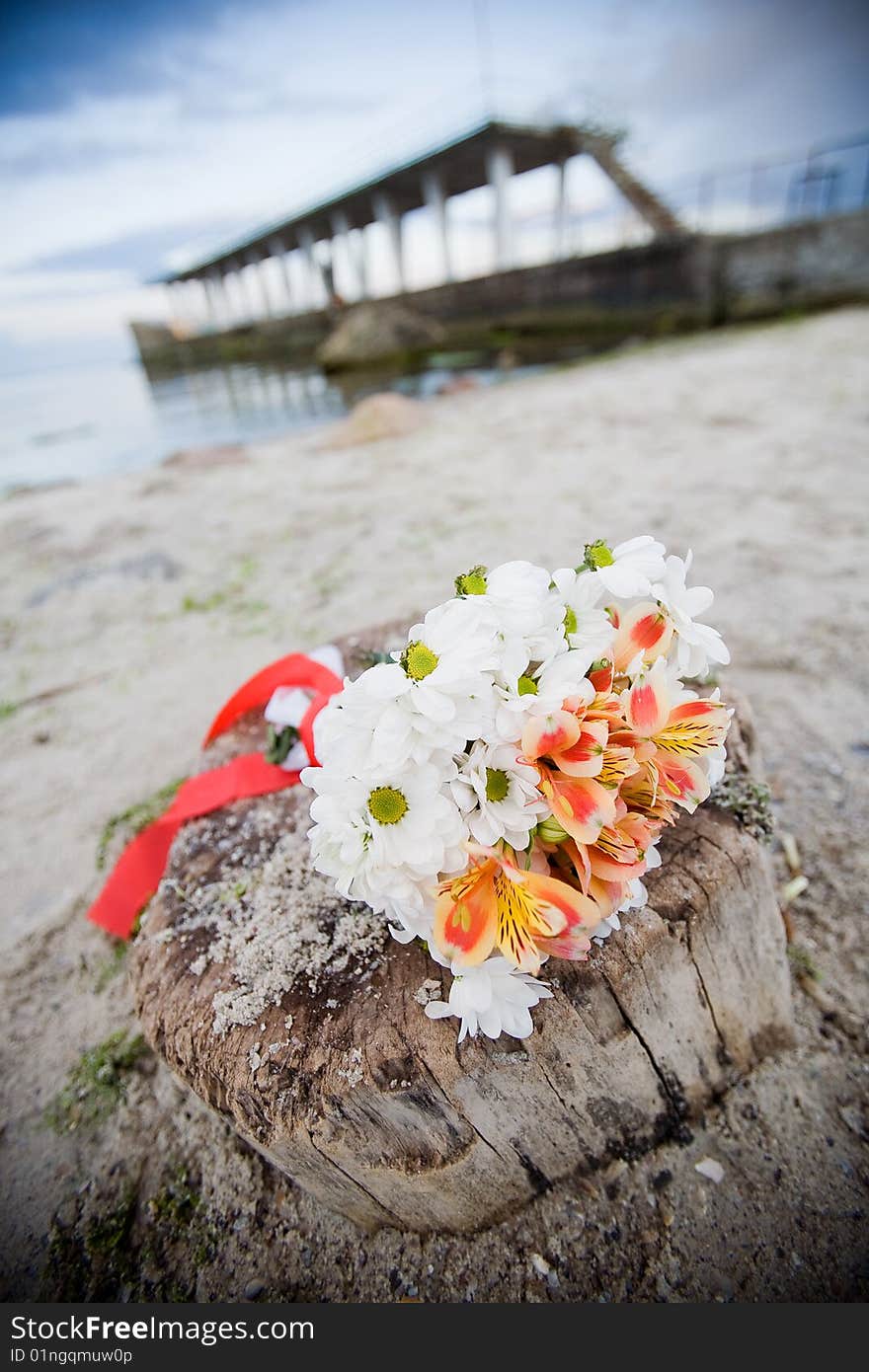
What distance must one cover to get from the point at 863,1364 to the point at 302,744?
69.3 inches

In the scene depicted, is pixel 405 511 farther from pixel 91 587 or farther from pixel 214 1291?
pixel 214 1291

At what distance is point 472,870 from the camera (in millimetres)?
1062

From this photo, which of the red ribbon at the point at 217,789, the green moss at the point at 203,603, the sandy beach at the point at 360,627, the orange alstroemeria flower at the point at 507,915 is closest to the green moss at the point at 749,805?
the orange alstroemeria flower at the point at 507,915

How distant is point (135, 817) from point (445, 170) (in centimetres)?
2877

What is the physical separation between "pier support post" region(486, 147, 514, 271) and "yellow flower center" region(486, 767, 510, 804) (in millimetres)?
23861

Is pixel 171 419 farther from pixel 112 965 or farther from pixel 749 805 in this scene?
pixel 749 805

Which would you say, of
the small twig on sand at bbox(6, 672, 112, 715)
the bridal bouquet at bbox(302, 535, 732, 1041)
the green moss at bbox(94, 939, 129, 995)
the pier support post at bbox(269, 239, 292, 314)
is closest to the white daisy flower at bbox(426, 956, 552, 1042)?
the bridal bouquet at bbox(302, 535, 732, 1041)

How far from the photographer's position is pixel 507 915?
40.8 inches

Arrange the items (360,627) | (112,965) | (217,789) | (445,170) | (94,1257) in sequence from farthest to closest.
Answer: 1. (445,170)
2. (360,627)
3. (112,965)
4. (217,789)
5. (94,1257)

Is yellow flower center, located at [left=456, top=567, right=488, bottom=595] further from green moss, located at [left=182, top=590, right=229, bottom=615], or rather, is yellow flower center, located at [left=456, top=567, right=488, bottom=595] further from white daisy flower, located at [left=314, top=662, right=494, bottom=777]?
green moss, located at [left=182, top=590, right=229, bottom=615]

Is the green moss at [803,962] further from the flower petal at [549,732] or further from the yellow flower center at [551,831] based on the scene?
the flower petal at [549,732]

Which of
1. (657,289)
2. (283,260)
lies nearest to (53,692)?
(657,289)

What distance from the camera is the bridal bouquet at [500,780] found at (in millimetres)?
996

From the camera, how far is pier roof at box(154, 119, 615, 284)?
802 inches
